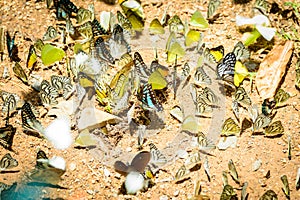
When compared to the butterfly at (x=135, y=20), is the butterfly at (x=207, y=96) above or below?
below

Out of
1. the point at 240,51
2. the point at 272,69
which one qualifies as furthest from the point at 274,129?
the point at 240,51

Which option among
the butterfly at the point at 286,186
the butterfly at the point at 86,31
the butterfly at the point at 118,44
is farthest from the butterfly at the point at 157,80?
the butterfly at the point at 286,186

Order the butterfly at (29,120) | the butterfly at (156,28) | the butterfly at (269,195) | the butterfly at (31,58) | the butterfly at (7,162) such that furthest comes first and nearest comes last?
the butterfly at (156,28)
the butterfly at (31,58)
the butterfly at (29,120)
the butterfly at (7,162)
the butterfly at (269,195)

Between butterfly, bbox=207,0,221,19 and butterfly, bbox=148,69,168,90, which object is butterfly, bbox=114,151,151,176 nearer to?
butterfly, bbox=148,69,168,90

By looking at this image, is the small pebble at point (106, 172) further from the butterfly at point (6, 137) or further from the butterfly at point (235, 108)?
the butterfly at point (235, 108)

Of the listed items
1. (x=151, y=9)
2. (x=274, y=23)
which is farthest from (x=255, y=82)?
(x=151, y=9)

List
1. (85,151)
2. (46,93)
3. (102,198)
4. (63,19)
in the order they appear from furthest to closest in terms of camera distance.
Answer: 1. (63,19)
2. (46,93)
3. (85,151)
4. (102,198)

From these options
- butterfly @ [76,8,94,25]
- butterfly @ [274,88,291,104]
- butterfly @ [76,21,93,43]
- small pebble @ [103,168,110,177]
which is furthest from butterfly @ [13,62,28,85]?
butterfly @ [274,88,291,104]

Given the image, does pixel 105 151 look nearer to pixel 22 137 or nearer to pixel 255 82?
pixel 22 137
